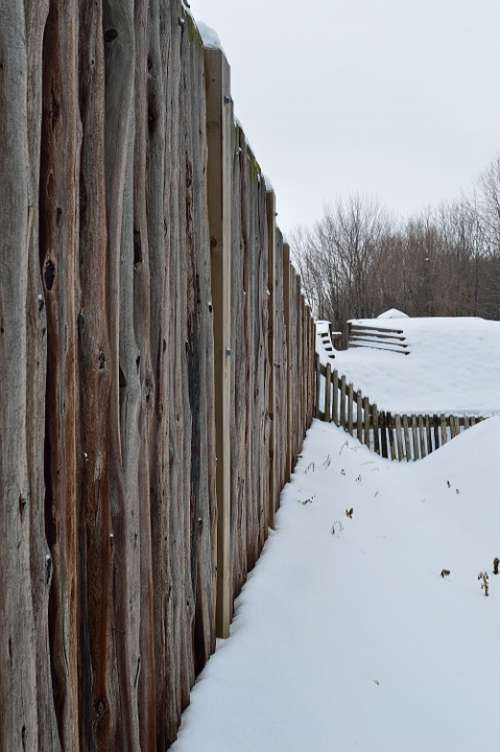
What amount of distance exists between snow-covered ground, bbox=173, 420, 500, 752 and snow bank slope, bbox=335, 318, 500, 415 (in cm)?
1172

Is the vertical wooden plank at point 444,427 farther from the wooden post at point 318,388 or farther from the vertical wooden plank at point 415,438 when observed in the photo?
the wooden post at point 318,388

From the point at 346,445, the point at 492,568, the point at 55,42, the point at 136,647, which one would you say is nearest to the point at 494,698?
the point at 136,647

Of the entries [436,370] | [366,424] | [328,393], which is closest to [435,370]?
[436,370]

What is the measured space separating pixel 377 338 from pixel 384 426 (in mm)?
10319

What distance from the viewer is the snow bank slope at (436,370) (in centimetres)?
1595

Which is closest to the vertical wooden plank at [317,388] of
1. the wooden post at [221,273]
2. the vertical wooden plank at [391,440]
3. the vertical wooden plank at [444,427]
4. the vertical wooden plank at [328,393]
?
the vertical wooden plank at [328,393]

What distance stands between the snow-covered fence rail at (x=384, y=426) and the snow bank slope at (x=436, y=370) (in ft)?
14.6

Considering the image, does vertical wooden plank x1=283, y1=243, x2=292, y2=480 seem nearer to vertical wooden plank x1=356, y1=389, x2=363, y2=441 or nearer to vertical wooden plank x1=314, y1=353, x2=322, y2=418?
vertical wooden plank x1=314, y1=353, x2=322, y2=418

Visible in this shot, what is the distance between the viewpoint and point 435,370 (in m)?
17.8

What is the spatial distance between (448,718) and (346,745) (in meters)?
0.42

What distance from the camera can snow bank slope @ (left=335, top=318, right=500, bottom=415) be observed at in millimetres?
15953

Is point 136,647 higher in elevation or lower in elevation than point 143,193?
lower

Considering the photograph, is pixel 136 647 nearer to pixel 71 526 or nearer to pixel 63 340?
pixel 71 526

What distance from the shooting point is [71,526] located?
1.07 metres
